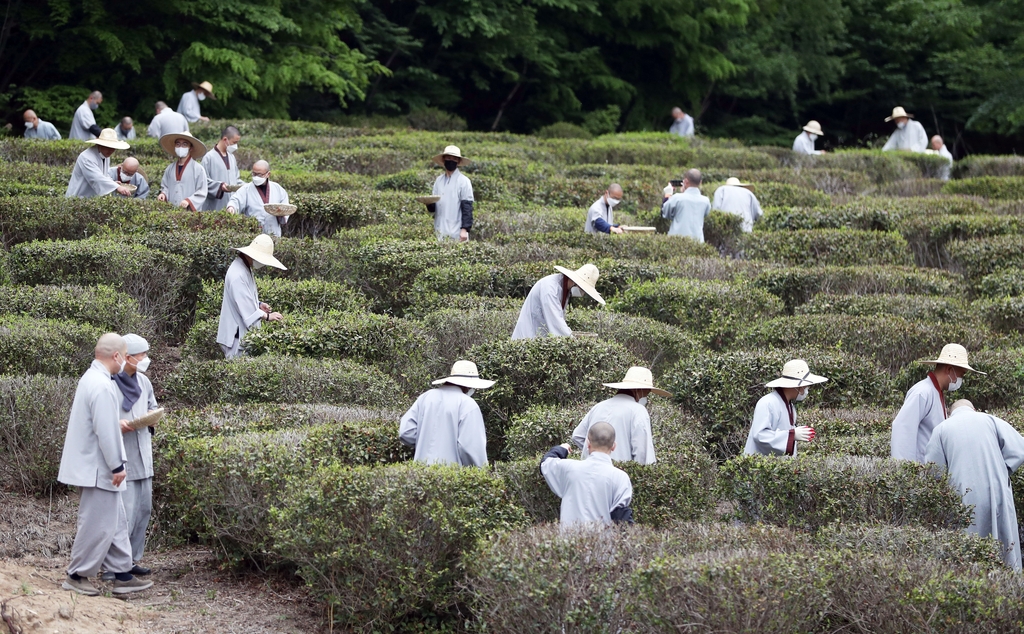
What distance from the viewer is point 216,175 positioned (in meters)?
15.9

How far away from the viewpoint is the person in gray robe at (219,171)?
15.8 meters

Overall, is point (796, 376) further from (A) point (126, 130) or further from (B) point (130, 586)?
(A) point (126, 130)

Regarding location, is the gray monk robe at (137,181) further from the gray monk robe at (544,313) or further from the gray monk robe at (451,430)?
the gray monk robe at (451,430)

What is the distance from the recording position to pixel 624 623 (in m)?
6.40

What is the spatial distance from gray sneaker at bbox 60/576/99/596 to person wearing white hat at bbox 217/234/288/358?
3742 mm

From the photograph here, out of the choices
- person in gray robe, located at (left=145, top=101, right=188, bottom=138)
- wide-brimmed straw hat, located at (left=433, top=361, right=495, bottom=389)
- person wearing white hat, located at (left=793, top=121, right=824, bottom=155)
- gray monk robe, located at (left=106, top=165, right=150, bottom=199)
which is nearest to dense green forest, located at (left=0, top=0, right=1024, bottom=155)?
person in gray robe, located at (left=145, top=101, right=188, bottom=138)

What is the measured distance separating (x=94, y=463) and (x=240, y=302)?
12.2 feet

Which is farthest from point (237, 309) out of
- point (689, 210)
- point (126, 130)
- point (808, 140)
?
point (808, 140)

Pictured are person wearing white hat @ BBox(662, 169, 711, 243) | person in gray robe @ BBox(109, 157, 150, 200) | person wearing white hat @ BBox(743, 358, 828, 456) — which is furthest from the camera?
person wearing white hat @ BBox(662, 169, 711, 243)

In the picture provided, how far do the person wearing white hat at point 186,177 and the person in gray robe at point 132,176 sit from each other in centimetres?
45

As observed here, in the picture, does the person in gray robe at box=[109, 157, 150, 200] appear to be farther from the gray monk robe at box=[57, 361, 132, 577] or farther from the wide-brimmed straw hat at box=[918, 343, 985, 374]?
the wide-brimmed straw hat at box=[918, 343, 985, 374]

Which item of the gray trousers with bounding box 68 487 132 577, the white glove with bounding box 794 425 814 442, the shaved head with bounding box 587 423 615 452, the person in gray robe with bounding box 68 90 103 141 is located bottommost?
the gray trousers with bounding box 68 487 132 577

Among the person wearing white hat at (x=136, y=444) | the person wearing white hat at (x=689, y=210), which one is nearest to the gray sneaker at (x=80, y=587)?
the person wearing white hat at (x=136, y=444)

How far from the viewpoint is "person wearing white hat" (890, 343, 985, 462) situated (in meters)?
8.84
